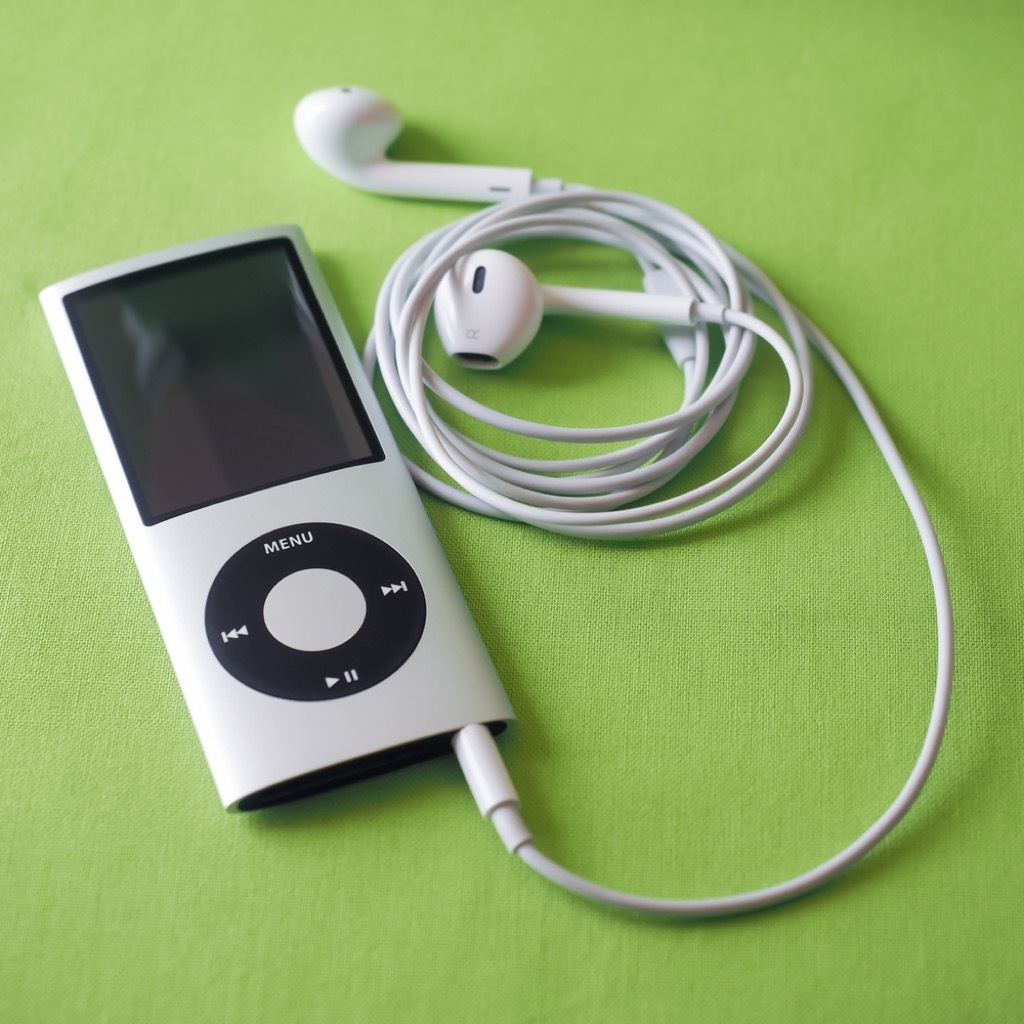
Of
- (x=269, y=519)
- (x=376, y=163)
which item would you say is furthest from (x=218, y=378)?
(x=376, y=163)

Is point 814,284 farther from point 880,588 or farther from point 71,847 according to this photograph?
point 71,847

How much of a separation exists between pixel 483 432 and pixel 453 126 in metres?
0.26

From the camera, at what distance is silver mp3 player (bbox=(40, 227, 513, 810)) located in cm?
46

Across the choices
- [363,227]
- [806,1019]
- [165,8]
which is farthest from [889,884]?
[165,8]

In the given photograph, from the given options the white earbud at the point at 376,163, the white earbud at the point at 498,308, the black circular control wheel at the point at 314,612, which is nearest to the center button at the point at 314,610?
the black circular control wheel at the point at 314,612

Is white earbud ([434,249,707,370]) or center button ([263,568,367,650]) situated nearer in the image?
center button ([263,568,367,650])

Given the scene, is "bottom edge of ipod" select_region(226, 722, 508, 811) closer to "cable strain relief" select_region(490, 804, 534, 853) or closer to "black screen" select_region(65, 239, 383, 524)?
"cable strain relief" select_region(490, 804, 534, 853)

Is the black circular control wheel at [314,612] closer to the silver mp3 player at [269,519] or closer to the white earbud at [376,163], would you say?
the silver mp3 player at [269,519]

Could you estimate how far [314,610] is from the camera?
490mm

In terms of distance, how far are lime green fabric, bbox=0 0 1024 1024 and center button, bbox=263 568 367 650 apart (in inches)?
2.4

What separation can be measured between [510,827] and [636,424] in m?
0.21

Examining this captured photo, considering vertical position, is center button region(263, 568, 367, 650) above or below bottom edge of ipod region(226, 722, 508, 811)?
above

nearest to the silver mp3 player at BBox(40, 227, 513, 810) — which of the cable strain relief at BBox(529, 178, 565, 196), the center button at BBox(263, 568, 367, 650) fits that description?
the center button at BBox(263, 568, 367, 650)

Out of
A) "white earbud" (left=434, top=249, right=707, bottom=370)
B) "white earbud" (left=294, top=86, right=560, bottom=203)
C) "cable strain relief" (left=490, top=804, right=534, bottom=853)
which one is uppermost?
"white earbud" (left=294, top=86, right=560, bottom=203)
